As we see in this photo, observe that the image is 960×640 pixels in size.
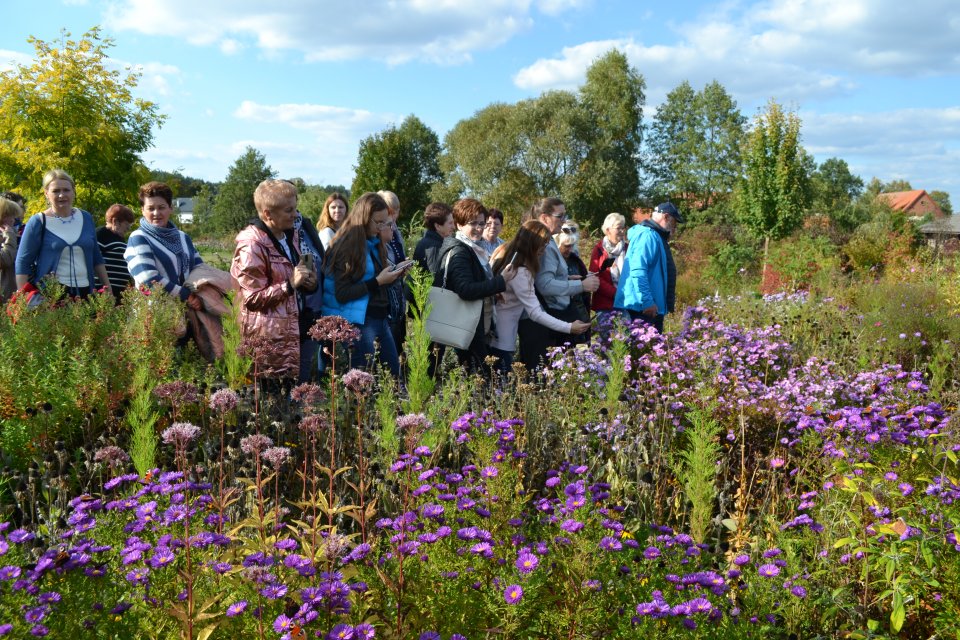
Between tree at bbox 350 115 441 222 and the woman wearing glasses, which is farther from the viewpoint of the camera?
tree at bbox 350 115 441 222

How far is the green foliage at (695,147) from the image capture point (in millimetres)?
46469

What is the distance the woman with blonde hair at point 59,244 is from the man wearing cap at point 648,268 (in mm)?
4369

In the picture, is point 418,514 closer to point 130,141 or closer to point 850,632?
point 850,632

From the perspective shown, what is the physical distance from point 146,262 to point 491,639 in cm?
391

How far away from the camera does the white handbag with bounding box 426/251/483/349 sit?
213 inches

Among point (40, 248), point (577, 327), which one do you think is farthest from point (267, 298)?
point (577, 327)

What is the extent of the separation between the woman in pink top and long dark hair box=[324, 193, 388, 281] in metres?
1.28

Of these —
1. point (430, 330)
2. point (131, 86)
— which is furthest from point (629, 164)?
point (430, 330)

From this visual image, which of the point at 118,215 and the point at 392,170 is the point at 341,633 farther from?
the point at 392,170

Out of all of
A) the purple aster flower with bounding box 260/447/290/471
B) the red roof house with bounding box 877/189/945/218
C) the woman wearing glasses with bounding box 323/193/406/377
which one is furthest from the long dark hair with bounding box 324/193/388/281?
the red roof house with bounding box 877/189/945/218

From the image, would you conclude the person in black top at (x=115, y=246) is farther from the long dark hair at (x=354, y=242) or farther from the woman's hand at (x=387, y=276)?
the woman's hand at (x=387, y=276)

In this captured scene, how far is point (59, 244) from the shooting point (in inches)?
213

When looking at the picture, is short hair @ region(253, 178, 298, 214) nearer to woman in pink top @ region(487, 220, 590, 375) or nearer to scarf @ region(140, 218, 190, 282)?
scarf @ region(140, 218, 190, 282)

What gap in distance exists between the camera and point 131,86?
48.1 feet
